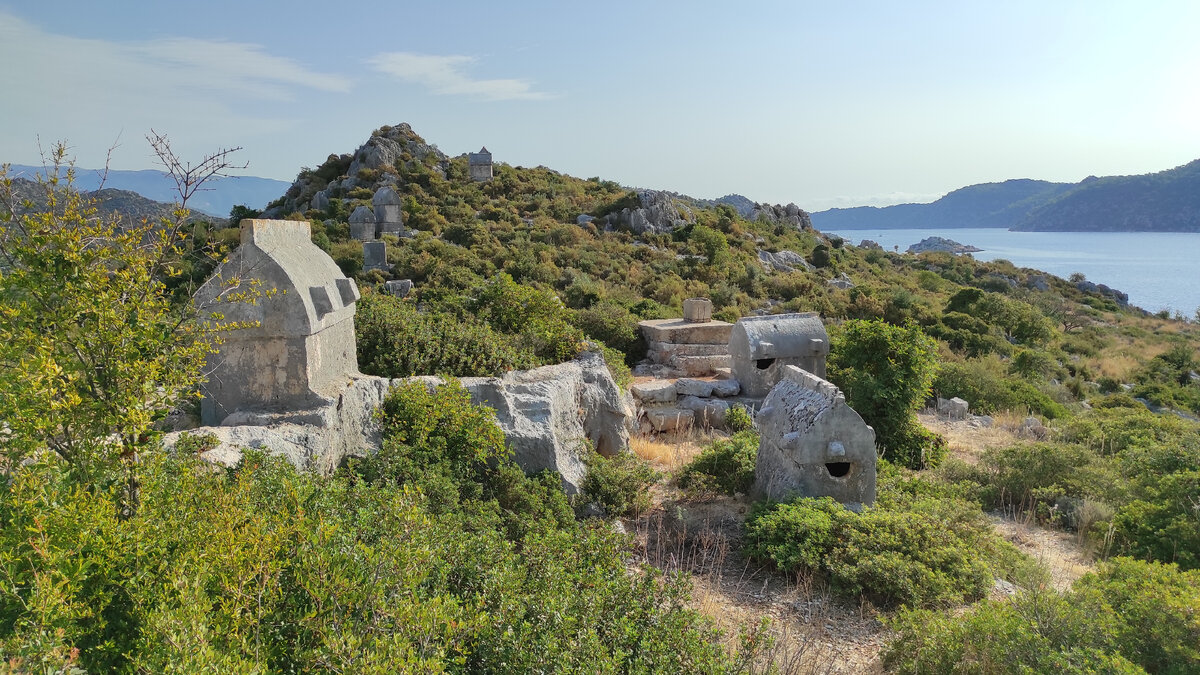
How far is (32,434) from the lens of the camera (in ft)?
8.79

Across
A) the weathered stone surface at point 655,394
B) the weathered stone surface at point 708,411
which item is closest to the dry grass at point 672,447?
the weathered stone surface at point 708,411

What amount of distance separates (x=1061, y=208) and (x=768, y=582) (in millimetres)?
149775

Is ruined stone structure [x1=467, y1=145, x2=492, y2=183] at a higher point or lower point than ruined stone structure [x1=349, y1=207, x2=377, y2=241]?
higher

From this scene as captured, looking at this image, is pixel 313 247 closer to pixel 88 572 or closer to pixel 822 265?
pixel 88 572

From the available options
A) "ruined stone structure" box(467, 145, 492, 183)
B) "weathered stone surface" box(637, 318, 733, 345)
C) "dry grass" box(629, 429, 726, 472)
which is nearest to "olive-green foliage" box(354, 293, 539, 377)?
"dry grass" box(629, 429, 726, 472)

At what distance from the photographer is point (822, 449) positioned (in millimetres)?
6438

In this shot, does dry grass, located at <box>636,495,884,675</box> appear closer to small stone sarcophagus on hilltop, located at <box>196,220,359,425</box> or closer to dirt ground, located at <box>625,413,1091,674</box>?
dirt ground, located at <box>625,413,1091,674</box>

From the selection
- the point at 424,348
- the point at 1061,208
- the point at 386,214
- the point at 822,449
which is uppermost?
the point at 1061,208

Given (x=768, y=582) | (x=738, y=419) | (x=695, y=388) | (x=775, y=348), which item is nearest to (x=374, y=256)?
(x=695, y=388)

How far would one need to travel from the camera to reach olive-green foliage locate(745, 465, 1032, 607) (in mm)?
5207

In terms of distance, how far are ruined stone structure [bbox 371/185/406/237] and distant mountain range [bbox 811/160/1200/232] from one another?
12004 cm

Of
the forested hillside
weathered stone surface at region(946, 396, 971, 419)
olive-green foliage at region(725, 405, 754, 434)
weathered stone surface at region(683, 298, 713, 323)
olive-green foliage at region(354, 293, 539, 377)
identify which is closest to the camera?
the forested hillside

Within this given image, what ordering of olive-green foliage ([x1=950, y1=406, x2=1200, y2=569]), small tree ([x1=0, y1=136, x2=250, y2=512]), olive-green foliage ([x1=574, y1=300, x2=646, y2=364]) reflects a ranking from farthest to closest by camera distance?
olive-green foliage ([x1=574, y1=300, x2=646, y2=364]) < olive-green foliage ([x1=950, y1=406, x2=1200, y2=569]) < small tree ([x1=0, y1=136, x2=250, y2=512])

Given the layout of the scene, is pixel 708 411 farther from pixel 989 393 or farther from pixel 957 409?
pixel 989 393
